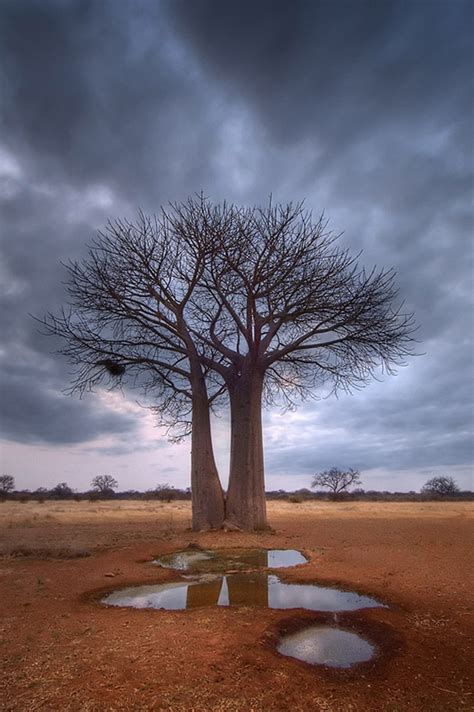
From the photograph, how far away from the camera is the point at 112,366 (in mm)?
12609

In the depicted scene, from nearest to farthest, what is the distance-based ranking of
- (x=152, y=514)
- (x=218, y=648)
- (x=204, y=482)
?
(x=218, y=648) < (x=204, y=482) < (x=152, y=514)

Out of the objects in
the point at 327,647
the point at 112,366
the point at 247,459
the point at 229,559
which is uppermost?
the point at 112,366

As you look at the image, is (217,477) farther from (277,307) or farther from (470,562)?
(470,562)

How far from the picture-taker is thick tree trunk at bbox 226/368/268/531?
11.2 meters

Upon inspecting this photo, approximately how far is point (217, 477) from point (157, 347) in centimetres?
371

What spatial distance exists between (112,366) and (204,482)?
3883 mm

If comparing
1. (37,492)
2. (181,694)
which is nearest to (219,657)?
(181,694)

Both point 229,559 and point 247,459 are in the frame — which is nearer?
point 229,559

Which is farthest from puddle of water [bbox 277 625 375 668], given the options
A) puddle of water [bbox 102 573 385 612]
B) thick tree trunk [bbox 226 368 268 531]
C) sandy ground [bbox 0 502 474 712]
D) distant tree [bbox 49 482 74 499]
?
distant tree [bbox 49 482 74 499]

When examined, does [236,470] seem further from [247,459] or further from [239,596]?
[239,596]

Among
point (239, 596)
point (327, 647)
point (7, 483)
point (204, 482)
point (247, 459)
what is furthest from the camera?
point (7, 483)

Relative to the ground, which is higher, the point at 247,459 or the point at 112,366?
the point at 112,366

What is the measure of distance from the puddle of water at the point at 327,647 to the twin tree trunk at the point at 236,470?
22.9ft

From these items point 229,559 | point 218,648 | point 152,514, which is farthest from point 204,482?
point 152,514
